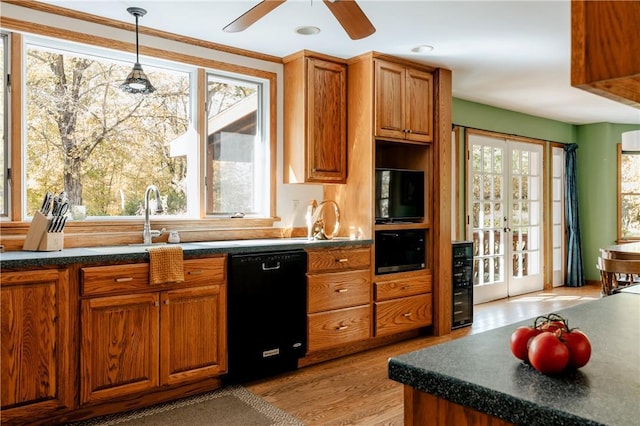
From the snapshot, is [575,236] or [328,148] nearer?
[328,148]

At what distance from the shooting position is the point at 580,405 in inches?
32.2

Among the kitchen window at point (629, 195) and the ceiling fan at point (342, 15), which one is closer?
the ceiling fan at point (342, 15)

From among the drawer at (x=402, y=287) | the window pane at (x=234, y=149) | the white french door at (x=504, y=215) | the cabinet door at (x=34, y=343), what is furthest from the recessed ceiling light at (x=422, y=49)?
the cabinet door at (x=34, y=343)

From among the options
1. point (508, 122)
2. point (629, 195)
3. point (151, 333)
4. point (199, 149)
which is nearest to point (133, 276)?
point (151, 333)

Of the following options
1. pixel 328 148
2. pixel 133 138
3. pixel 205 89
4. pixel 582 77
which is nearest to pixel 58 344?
pixel 133 138

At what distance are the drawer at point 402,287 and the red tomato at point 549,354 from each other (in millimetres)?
3139

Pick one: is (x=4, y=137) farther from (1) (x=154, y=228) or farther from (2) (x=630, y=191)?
(2) (x=630, y=191)

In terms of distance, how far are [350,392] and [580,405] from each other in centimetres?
249

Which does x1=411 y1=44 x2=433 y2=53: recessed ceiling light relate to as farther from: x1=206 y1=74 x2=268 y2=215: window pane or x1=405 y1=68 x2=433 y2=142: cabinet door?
x1=206 y1=74 x2=268 y2=215: window pane

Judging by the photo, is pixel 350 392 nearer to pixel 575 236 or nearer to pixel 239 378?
pixel 239 378

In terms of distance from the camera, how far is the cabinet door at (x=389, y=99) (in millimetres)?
4066

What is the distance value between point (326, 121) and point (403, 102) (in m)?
0.69

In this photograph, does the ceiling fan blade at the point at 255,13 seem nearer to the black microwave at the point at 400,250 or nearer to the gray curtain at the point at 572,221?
the black microwave at the point at 400,250

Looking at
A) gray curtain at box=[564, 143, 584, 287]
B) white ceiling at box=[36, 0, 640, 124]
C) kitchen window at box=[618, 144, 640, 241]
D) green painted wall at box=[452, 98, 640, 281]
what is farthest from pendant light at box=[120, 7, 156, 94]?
kitchen window at box=[618, 144, 640, 241]
